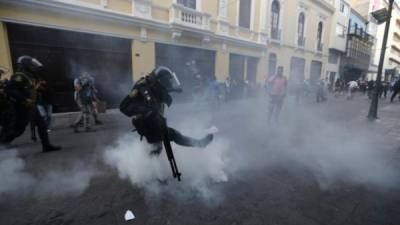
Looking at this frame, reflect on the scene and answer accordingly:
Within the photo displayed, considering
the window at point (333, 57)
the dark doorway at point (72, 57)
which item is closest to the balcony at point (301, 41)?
the window at point (333, 57)

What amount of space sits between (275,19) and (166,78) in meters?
15.1

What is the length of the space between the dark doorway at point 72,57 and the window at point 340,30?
75.9 ft

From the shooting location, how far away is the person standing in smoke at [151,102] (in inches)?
95.3

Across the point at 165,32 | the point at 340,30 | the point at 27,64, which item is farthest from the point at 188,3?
the point at 340,30

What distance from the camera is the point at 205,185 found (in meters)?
2.87

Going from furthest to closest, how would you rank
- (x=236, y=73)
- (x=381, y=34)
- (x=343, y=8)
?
(x=381, y=34), (x=343, y=8), (x=236, y=73)

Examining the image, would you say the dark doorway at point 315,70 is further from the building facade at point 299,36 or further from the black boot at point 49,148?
the black boot at point 49,148

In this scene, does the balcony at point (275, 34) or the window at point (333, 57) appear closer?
the balcony at point (275, 34)

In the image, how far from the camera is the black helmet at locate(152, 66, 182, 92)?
250 centimetres

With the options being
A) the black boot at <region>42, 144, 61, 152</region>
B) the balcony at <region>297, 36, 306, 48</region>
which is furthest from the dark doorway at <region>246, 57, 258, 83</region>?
the black boot at <region>42, 144, 61, 152</region>

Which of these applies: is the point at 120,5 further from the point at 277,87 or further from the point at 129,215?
the point at 129,215

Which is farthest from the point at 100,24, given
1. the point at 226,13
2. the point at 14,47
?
the point at 226,13

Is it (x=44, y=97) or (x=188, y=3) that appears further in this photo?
(x=188, y=3)

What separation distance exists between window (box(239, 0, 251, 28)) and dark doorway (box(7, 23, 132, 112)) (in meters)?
7.31
